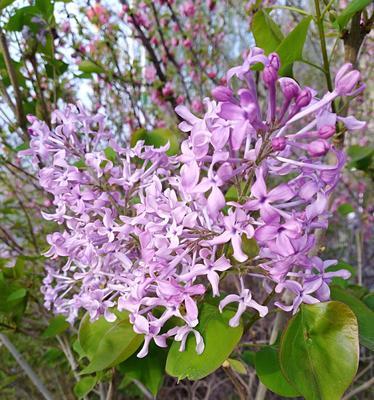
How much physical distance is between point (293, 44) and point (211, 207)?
28cm

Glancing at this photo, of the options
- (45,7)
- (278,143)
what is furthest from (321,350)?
(45,7)

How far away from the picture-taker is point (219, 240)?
1.67 feet

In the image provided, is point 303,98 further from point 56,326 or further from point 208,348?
point 56,326

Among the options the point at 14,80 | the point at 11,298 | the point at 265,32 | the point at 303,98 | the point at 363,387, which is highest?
the point at 14,80

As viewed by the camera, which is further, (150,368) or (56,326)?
(56,326)

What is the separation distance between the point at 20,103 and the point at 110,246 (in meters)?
0.66

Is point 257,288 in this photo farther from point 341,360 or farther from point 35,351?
point 341,360

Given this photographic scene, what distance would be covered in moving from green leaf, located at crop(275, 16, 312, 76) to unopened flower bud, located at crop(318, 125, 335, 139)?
190 millimetres

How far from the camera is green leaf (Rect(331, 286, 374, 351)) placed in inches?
23.0

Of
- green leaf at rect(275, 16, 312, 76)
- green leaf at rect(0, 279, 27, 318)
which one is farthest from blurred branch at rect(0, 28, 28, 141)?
green leaf at rect(275, 16, 312, 76)

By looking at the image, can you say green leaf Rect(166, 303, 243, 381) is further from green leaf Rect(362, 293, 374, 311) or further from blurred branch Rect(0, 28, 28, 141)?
blurred branch Rect(0, 28, 28, 141)

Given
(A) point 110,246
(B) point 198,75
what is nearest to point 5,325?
(A) point 110,246

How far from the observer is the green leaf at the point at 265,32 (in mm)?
704

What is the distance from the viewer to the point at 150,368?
2.44ft
